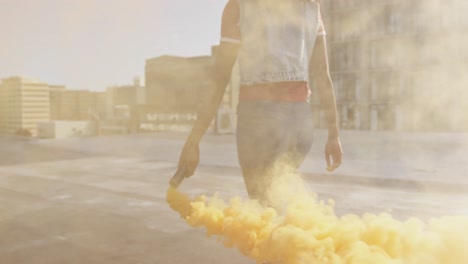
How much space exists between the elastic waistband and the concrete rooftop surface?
1804 millimetres

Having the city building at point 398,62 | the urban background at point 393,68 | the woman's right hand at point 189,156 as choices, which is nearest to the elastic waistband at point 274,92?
the woman's right hand at point 189,156

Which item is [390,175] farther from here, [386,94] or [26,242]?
[386,94]

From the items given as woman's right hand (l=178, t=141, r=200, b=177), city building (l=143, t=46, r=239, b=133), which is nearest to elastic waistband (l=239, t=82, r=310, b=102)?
woman's right hand (l=178, t=141, r=200, b=177)

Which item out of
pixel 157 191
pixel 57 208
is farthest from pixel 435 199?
pixel 57 208

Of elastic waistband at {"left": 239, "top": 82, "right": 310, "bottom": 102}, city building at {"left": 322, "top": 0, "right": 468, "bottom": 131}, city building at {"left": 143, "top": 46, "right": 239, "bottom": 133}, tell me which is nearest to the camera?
elastic waistband at {"left": 239, "top": 82, "right": 310, "bottom": 102}

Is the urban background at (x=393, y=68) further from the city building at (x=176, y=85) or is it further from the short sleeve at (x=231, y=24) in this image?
the city building at (x=176, y=85)

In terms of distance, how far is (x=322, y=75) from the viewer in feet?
9.12

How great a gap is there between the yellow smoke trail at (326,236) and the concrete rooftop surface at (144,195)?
1.24 metres

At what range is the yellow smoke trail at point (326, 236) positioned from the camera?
2301 mm

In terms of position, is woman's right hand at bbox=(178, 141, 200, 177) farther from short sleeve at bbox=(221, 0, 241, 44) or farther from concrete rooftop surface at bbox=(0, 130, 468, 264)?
concrete rooftop surface at bbox=(0, 130, 468, 264)

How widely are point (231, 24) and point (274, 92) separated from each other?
0.43 meters

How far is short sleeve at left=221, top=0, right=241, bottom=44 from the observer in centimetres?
239

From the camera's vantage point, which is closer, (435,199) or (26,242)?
(26,242)

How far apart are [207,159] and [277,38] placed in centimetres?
870
